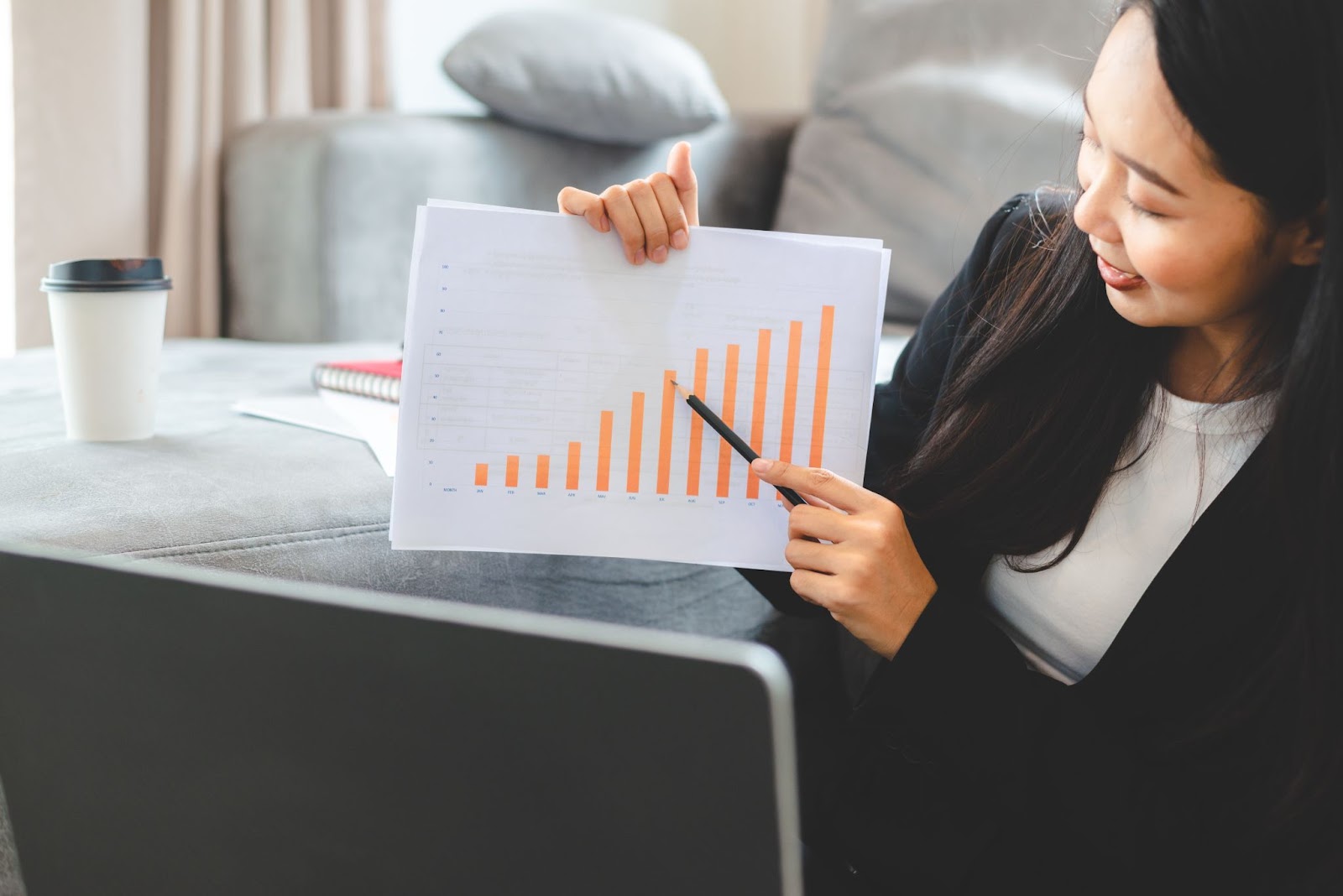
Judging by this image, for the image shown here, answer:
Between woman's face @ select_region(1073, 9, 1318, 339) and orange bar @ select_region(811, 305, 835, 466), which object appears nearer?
woman's face @ select_region(1073, 9, 1318, 339)

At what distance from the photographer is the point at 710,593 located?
958mm

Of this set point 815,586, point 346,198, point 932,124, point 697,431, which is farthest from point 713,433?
point 932,124

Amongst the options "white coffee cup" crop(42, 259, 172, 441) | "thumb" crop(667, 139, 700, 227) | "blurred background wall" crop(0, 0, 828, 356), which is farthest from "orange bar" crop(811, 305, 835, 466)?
"blurred background wall" crop(0, 0, 828, 356)

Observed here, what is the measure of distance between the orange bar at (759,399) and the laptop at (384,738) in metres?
0.34

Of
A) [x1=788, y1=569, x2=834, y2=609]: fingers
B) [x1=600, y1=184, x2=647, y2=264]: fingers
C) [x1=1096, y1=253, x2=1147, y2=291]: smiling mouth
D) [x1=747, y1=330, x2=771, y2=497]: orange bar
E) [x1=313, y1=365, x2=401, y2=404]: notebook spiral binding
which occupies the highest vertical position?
[x1=600, y1=184, x2=647, y2=264]: fingers

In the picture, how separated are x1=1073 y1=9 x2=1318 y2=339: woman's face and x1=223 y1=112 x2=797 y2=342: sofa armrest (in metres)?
1.16

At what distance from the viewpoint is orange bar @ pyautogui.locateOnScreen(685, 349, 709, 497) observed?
711 mm

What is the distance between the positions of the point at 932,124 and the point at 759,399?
3.72 feet

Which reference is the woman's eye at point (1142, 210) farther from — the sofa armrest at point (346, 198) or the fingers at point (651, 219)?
the sofa armrest at point (346, 198)

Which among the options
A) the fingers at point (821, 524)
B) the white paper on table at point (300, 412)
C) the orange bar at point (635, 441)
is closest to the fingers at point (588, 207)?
the orange bar at point (635, 441)

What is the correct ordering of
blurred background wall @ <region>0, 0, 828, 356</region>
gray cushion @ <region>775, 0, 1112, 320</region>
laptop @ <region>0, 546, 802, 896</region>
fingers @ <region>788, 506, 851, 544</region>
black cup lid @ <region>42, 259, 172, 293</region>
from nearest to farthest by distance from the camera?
laptop @ <region>0, 546, 802, 896</region> < fingers @ <region>788, 506, 851, 544</region> < black cup lid @ <region>42, 259, 172, 293</region> < blurred background wall @ <region>0, 0, 828, 356</region> < gray cushion @ <region>775, 0, 1112, 320</region>

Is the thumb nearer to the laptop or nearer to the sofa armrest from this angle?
the laptop

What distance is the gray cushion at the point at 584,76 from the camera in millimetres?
1669

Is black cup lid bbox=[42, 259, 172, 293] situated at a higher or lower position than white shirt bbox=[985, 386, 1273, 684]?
higher
